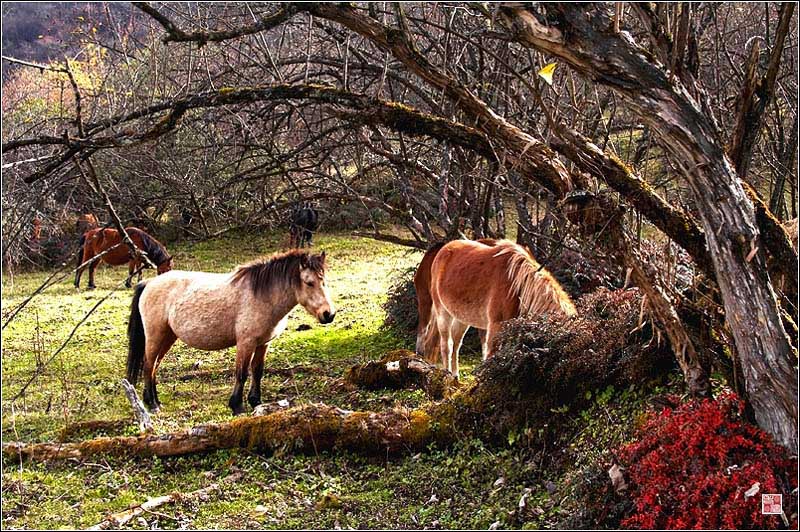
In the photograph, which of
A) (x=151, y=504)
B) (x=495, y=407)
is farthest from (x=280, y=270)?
(x=151, y=504)

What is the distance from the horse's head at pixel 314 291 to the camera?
28.4ft

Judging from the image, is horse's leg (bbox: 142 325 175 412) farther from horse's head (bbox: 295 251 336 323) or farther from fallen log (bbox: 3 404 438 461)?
fallen log (bbox: 3 404 438 461)

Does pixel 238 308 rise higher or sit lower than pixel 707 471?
higher

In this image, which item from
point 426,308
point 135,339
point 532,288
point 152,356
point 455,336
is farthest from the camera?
point 426,308

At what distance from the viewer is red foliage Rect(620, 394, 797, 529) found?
3834 millimetres

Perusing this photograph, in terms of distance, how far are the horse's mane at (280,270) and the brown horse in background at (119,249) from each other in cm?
732

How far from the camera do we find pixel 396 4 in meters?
5.00

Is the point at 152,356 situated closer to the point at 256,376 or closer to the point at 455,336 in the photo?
the point at 256,376

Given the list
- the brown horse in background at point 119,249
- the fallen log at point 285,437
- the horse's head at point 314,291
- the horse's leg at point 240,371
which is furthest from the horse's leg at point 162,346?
the brown horse in background at point 119,249

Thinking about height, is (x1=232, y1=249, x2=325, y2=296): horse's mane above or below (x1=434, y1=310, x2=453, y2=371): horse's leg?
above

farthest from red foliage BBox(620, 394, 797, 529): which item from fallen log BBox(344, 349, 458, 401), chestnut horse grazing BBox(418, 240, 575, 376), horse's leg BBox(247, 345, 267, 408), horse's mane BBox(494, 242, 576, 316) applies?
horse's leg BBox(247, 345, 267, 408)

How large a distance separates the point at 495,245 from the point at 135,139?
454cm

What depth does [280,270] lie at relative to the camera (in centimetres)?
883

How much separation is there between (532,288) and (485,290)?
29.5 inches
